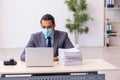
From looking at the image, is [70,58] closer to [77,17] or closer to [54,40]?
[54,40]

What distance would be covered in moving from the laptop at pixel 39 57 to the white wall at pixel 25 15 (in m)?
5.54

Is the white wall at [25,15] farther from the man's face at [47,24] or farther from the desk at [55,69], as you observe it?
the desk at [55,69]

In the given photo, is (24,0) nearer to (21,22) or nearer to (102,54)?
(21,22)

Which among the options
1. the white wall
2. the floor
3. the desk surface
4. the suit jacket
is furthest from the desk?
the white wall

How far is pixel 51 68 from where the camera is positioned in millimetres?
2840

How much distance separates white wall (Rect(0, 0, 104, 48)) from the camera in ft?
27.0

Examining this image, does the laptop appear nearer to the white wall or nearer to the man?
the man

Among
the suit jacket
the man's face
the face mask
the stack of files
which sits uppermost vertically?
the man's face

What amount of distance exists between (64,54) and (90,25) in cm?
571

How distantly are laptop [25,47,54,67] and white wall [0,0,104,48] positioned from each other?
18.2 feet

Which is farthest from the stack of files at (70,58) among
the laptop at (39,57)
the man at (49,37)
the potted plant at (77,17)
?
the potted plant at (77,17)

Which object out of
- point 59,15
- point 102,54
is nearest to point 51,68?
point 102,54

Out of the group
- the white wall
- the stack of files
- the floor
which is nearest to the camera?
the stack of files

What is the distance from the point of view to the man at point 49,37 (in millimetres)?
3357
